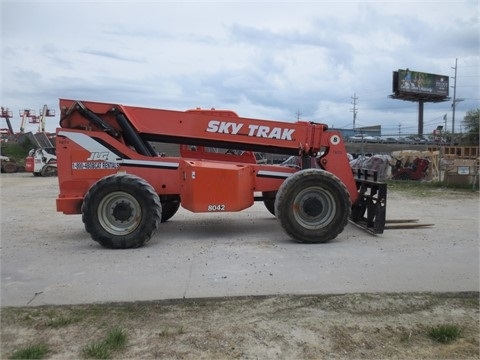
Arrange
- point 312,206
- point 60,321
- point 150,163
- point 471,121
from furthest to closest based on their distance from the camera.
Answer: point 471,121
point 150,163
point 312,206
point 60,321

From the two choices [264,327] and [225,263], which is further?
[225,263]

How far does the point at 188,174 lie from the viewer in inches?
304

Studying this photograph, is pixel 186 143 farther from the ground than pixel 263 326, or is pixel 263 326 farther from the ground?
pixel 186 143

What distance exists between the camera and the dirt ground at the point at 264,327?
3.70 meters

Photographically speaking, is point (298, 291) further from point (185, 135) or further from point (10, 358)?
point (185, 135)

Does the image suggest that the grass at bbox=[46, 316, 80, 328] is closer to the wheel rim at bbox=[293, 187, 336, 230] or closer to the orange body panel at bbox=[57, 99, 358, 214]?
the orange body panel at bbox=[57, 99, 358, 214]

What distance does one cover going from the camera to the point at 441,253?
6789 mm

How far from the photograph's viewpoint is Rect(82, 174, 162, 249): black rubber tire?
283 inches

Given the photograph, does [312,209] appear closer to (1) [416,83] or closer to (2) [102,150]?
(2) [102,150]

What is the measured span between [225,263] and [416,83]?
289 ft

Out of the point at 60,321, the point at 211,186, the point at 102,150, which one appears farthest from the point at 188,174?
the point at 60,321

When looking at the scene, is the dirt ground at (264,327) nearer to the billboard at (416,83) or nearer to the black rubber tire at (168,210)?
the black rubber tire at (168,210)

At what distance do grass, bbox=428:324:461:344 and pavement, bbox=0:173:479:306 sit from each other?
1.00 m

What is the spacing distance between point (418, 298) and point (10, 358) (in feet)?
12.4
